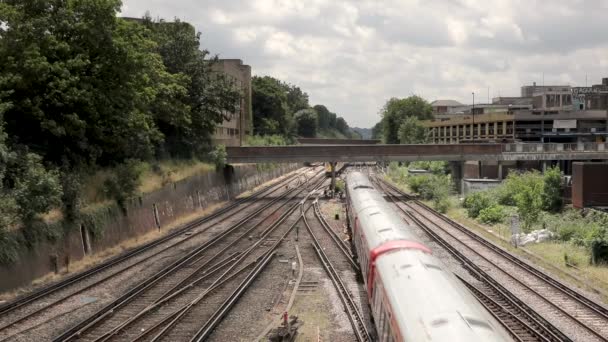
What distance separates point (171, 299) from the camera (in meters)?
18.5

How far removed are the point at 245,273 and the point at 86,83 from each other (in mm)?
12619

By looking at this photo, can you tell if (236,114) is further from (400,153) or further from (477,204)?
(477,204)

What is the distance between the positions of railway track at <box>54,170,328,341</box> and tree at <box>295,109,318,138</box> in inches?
4859

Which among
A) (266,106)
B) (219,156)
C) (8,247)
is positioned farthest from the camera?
(266,106)

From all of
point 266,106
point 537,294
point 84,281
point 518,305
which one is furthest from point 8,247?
point 266,106

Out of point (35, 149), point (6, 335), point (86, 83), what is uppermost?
point (86, 83)

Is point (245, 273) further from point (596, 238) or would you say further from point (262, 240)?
point (596, 238)

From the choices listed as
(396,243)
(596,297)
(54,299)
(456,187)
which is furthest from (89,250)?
(456,187)

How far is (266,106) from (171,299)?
Answer: 82960 mm

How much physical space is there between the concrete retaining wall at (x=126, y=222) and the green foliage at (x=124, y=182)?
69 cm

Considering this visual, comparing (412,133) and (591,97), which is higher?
(591,97)

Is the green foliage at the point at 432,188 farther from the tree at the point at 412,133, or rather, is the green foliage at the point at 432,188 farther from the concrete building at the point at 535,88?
the concrete building at the point at 535,88

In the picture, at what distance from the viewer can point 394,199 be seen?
5016 centimetres

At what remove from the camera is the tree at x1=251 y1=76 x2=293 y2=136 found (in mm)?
97250
